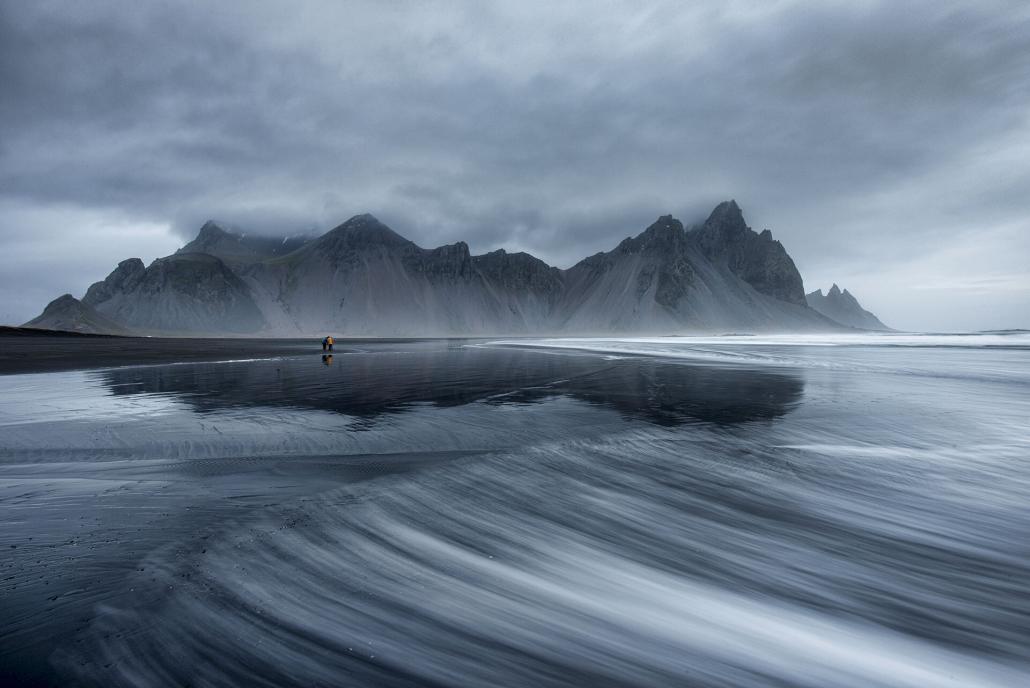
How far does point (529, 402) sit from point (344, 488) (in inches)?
329

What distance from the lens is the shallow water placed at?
3.09 metres

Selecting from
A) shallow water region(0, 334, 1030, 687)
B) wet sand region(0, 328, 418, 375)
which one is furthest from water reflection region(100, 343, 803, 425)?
wet sand region(0, 328, 418, 375)

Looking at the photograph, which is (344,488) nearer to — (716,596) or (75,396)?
(716,596)

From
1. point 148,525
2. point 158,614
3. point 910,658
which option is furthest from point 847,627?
point 148,525

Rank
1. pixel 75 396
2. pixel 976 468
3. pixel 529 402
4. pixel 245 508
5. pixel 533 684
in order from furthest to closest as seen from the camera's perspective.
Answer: pixel 75 396 → pixel 529 402 → pixel 976 468 → pixel 245 508 → pixel 533 684

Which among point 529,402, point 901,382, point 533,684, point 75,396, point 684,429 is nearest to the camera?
point 533,684

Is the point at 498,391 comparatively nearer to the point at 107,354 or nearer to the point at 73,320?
the point at 107,354

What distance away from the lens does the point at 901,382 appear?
19.6 m

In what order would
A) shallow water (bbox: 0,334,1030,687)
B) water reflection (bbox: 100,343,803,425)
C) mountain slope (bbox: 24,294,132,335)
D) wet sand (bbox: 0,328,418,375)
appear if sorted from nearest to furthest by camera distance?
shallow water (bbox: 0,334,1030,687), water reflection (bbox: 100,343,803,425), wet sand (bbox: 0,328,418,375), mountain slope (bbox: 24,294,132,335)

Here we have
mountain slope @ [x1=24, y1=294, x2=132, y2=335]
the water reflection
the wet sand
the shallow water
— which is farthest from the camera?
mountain slope @ [x1=24, y1=294, x2=132, y2=335]

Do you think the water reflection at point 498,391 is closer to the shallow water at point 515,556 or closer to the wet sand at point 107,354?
the shallow water at point 515,556

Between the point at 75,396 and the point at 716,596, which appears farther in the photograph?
the point at 75,396

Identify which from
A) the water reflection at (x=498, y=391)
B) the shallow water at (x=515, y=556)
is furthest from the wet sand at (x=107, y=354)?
the shallow water at (x=515, y=556)

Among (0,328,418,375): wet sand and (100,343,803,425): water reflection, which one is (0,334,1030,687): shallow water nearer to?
(100,343,803,425): water reflection
